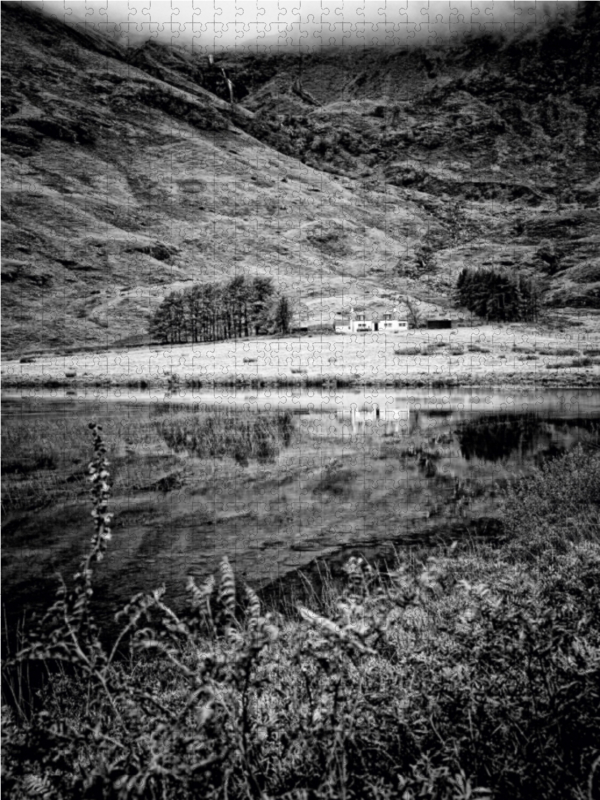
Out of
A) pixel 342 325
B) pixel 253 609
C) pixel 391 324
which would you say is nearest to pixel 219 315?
pixel 342 325

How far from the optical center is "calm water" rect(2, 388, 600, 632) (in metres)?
11.9

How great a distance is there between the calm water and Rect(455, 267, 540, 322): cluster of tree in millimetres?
99612

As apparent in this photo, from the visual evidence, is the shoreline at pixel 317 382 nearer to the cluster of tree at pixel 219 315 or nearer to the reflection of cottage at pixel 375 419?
the reflection of cottage at pixel 375 419

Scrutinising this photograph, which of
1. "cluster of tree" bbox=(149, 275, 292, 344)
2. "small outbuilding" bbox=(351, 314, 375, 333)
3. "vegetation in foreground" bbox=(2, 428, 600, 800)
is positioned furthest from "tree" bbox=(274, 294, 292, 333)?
"vegetation in foreground" bbox=(2, 428, 600, 800)

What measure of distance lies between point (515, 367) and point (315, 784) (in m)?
70.7

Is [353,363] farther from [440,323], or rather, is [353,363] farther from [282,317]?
[440,323]

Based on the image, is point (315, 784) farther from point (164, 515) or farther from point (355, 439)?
point (355, 439)

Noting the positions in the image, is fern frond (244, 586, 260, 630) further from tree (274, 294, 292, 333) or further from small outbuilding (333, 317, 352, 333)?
small outbuilding (333, 317, 352, 333)

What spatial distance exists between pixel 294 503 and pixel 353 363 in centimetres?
6482

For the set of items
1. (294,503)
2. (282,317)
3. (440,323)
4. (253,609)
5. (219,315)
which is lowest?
(294,503)

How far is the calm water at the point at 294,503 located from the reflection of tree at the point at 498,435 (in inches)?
2.7

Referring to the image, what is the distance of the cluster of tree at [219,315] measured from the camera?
130 metres

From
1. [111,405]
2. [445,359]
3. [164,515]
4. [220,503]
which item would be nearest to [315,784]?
[164,515]

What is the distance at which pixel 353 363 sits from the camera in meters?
81.1
